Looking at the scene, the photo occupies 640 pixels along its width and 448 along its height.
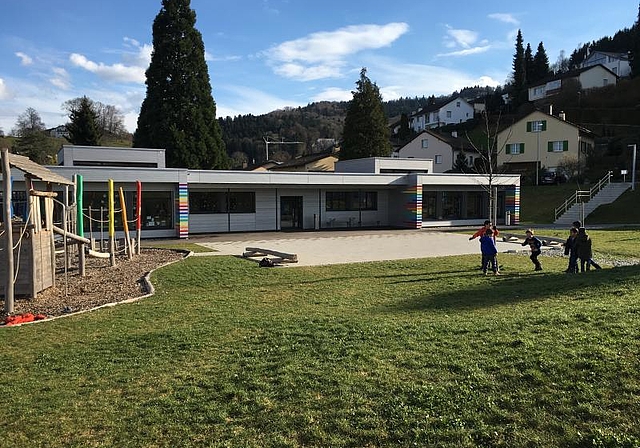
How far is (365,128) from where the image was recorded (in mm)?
55625

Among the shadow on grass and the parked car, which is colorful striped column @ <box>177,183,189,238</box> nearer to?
the shadow on grass

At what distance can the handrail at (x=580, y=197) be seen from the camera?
3925 centimetres

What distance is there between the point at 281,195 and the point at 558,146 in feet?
117

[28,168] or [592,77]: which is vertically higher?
[592,77]

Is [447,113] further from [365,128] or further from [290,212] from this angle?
[290,212]

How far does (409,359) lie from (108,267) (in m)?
12.7

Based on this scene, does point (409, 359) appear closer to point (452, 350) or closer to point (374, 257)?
point (452, 350)

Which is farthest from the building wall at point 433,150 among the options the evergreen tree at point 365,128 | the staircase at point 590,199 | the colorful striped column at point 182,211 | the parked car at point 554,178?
the colorful striped column at point 182,211

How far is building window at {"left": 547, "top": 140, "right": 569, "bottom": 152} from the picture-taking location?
5284 centimetres

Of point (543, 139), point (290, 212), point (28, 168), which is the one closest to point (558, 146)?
point (543, 139)

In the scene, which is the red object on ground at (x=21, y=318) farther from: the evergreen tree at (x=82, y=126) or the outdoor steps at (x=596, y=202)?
the evergreen tree at (x=82, y=126)

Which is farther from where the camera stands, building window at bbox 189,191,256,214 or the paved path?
building window at bbox 189,191,256,214

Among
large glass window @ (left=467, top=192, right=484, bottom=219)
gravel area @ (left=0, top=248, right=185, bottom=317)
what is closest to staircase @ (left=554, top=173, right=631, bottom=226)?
large glass window @ (left=467, top=192, right=484, bottom=219)

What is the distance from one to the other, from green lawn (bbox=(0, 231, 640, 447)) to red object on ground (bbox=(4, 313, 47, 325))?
0.60 m
